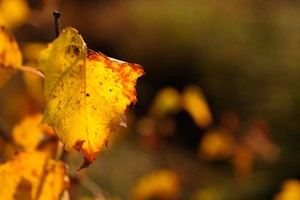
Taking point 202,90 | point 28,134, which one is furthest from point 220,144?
point 202,90

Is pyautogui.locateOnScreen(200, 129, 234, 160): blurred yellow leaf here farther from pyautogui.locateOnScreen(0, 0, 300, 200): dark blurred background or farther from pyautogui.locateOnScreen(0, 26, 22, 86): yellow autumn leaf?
pyautogui.locateOnScreen(0, 26, 22, 86): yellow autumn leaf

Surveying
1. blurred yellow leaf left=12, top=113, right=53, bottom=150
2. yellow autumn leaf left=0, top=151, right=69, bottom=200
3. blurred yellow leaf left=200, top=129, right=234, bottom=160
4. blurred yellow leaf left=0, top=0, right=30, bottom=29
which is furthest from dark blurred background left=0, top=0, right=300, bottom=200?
yellow autumn leaf left=0, top=151, right=69, bottom=200

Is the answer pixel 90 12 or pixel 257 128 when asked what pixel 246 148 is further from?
pixel 90 12

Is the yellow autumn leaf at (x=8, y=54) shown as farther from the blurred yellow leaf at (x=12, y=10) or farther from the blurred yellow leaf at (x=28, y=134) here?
the blurred yellow leaf at (x=12, y=10)

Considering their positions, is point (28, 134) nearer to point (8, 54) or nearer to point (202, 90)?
point (8, 54)

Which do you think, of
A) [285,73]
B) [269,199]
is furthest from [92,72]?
[285,73]
